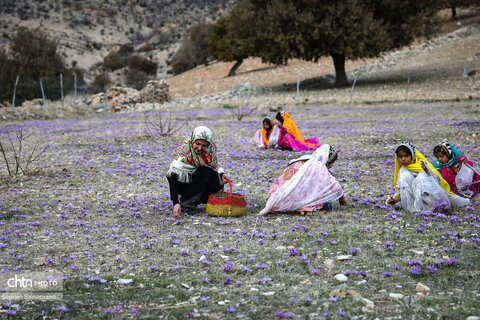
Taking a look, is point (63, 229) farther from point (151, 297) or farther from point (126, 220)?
point (151, 297)

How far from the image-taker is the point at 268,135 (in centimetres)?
1066

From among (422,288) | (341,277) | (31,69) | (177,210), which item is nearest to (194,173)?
(177,210)

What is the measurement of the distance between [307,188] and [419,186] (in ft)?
4.40

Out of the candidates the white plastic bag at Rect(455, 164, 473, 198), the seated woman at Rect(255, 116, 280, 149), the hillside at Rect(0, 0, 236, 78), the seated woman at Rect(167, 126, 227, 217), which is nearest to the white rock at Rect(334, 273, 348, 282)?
the seated woman at Rect(167, 126, 227, 217)

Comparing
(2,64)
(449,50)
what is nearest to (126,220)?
(2,64)

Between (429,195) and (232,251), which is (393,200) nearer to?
(429,195)

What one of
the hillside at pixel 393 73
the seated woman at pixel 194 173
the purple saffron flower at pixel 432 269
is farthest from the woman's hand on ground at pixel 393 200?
the hillside at pixel 393 73

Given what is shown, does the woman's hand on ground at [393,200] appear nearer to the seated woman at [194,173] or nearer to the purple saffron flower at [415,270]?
the purple saffron flower at [415,270]

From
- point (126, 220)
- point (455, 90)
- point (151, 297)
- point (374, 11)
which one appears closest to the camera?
point (151, 297)

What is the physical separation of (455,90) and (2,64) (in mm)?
26249

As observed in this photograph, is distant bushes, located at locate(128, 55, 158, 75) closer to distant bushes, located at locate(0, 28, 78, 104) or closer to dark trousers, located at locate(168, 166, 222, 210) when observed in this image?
distant bushes, located at locate(0, 28, 78, 104)

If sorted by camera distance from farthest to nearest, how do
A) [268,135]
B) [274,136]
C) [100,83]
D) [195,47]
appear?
[195,47] < [100,83] < [268,135] < [274,136]

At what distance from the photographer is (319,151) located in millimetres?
5805

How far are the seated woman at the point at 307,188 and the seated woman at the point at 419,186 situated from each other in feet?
2.66
